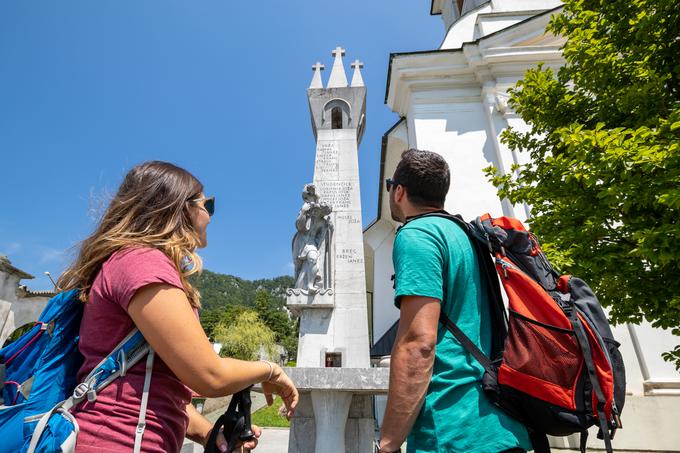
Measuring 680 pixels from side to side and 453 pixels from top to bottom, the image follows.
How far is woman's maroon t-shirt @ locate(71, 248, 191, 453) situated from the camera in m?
1.15

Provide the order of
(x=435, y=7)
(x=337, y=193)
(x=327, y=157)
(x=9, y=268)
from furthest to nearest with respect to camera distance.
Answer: (x=435, y=7) < (x=9, y=268) < (x=327, y=157) < (x=337, y=193)

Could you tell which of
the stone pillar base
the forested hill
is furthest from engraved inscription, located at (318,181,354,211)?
the forested hill

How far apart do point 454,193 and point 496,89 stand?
4.36 metres

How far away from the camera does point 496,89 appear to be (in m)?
13.6

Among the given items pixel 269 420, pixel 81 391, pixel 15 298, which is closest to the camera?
pixel 81 391

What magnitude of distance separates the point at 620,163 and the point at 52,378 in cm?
557

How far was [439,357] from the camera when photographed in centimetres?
154

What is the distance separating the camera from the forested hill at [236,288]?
125512mm

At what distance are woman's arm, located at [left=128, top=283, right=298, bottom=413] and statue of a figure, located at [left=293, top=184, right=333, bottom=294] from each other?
16.2ft

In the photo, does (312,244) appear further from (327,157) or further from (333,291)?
(327,157)

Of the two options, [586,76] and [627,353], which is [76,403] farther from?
[627,353]

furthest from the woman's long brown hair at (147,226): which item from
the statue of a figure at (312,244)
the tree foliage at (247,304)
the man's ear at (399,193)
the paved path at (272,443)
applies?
the tree foliage at (247,304)

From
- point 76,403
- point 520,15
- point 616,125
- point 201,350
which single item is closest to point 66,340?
point 76,403

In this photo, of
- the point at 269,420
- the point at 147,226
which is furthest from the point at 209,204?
the point at 269,420
